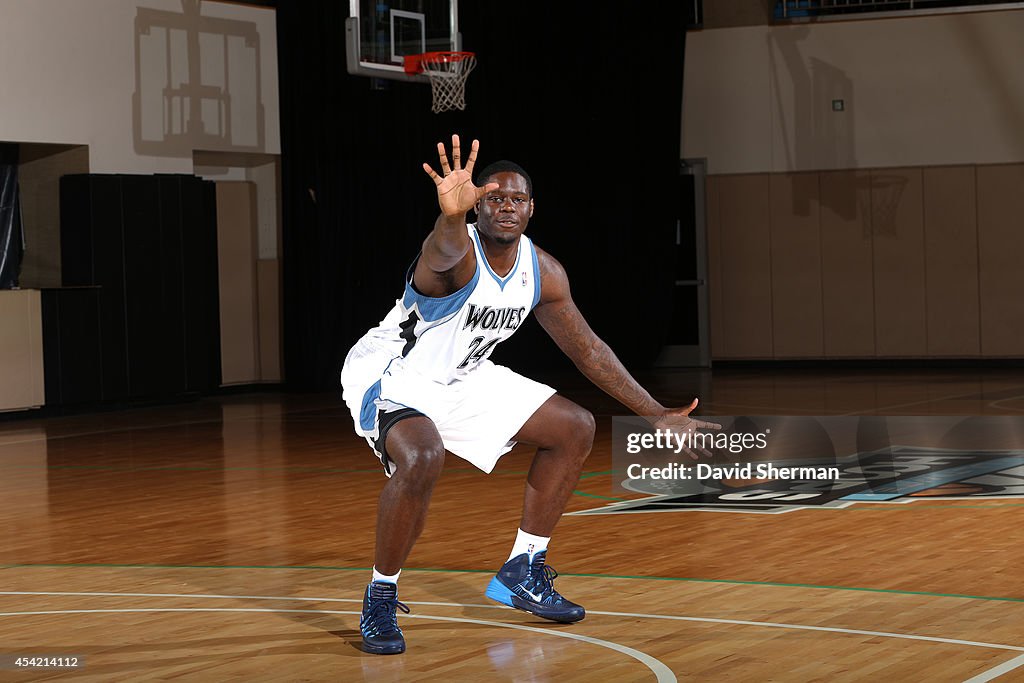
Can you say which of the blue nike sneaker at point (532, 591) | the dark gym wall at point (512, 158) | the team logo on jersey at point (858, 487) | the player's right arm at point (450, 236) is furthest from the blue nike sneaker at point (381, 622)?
the dark gym wall at point (512, 158)

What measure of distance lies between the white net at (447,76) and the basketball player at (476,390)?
9.00m

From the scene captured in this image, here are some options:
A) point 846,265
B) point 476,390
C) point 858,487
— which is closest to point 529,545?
point 476,390

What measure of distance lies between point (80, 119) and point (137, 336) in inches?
88.8

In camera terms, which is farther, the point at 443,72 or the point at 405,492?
the point at 443,72

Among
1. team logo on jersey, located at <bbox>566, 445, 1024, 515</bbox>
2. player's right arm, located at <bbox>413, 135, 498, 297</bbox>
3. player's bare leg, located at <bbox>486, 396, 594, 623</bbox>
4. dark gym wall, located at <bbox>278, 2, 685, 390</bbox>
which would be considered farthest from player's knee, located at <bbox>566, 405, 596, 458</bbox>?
dark gym wall, located at <bbox>278, 2, 685, 390</bbox>

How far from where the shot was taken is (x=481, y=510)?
727 centimetres

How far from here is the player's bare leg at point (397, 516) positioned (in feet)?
14.1

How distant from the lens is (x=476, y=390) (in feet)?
15.2

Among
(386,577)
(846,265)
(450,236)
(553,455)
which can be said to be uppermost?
(846,265)

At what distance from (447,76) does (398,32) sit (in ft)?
2.19

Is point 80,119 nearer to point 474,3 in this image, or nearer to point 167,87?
point 167,87

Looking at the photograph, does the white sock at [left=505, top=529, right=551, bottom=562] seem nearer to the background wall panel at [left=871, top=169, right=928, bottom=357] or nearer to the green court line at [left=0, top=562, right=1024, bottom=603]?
the green court line at [left=0, top=562, right=1024, bottom=603]

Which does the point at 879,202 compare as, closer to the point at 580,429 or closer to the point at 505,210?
the point at 580,429

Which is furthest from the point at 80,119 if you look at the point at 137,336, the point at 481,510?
the point at 481,510
